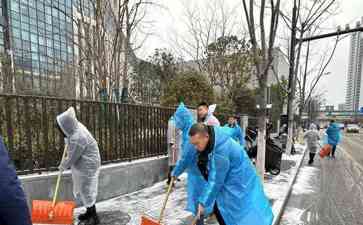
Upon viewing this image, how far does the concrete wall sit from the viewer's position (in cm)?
342

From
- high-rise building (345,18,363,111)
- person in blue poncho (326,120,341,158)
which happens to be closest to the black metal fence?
person in blue poncho (326,120,341,158)

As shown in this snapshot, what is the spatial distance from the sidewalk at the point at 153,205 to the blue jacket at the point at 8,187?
242 cm

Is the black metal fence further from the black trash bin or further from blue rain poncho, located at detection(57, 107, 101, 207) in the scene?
the black trash bin

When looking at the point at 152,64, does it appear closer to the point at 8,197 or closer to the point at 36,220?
the point at 36,220

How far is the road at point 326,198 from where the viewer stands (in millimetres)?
3832

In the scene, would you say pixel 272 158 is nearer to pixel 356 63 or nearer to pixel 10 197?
pixel 10 197

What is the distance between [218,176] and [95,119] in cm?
290

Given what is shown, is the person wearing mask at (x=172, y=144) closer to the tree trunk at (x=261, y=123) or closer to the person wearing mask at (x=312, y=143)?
the tree trunk at (x=261, y=123)

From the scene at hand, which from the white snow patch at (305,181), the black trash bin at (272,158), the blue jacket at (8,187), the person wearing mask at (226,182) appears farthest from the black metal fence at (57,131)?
the white snow patch at (305,181)

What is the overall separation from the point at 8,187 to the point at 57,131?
3.00m

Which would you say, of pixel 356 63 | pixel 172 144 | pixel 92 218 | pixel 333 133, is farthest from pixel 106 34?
pixel 356 63

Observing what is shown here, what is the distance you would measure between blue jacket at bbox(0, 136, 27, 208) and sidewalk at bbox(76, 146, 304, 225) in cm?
242

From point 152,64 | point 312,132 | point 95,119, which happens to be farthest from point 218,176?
point 152,64

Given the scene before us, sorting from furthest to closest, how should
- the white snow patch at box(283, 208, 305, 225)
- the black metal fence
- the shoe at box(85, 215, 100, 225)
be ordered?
the white snow patch at box(283, 208, 305, 225) < the black metal fence < the shoe at box(85, 215, 100, 225)
